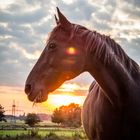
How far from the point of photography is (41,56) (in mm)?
5320

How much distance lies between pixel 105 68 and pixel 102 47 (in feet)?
1.09

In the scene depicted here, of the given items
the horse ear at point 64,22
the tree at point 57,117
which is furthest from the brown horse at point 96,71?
the tree at point 57,117

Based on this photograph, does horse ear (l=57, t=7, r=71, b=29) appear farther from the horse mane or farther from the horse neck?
the horse neck

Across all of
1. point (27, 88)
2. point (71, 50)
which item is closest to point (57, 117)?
point (71, 50)

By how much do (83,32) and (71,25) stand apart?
220 mm

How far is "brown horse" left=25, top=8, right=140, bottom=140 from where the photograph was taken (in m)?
5.25

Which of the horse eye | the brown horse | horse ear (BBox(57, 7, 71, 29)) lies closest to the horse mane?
the brown horse

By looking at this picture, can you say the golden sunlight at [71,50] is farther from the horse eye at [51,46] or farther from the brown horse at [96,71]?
the horse eye at [51,46]

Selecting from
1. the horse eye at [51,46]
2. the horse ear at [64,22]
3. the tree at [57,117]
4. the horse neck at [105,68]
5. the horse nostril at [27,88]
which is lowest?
the horse nostril at [27,88]

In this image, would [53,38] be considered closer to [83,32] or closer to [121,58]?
[83,32]

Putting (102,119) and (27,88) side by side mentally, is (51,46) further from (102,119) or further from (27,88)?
(102,119)

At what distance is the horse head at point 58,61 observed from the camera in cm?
520

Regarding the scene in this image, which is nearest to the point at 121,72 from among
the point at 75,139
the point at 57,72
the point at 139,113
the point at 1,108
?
the point at 139,113

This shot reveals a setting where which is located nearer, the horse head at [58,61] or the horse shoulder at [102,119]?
the horse head at [58,61]
